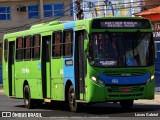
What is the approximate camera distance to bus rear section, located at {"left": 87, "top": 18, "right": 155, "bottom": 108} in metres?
18.0

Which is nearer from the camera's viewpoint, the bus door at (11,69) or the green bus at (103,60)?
the green bus at (103,60)

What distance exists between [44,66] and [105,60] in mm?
4124

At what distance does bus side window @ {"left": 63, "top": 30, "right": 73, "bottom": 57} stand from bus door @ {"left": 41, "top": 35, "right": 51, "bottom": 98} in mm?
1552

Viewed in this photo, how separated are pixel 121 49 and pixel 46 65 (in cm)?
419

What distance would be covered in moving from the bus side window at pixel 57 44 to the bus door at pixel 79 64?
1.32m

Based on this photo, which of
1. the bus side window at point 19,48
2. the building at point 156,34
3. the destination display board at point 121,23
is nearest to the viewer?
the destination display board at point 121,23

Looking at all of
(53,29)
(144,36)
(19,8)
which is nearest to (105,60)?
(144,36)

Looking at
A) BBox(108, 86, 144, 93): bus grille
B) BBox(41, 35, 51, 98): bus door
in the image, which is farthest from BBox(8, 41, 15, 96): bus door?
BBox(108, 86, 144, 93): bus grille

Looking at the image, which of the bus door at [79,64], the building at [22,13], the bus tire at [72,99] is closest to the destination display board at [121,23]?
the bus door at [79,64]

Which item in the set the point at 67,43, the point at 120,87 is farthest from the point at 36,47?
the point at 120,87

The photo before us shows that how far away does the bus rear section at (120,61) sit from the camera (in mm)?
18000

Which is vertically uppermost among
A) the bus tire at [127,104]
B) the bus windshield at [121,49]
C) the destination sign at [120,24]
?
the destination sign at [120,24]

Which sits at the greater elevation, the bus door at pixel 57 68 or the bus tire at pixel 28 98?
the bus door at pixel 57 68

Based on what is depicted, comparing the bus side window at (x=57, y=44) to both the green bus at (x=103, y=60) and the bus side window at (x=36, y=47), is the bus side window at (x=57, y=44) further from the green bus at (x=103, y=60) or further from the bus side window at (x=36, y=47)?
the bus side window at (x=36, y=47)
